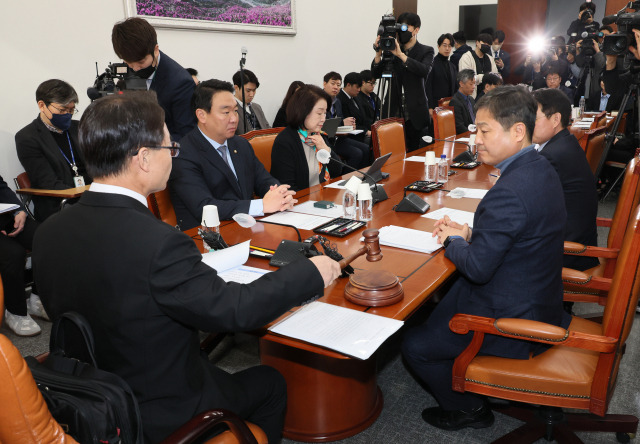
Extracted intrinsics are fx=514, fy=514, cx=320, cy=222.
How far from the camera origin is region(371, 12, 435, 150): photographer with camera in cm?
522

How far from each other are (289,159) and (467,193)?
107cm

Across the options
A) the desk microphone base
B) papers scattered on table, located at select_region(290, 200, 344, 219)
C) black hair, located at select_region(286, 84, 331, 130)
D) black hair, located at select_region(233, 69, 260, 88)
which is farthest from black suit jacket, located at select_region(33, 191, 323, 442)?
black hair, located at select_region(233, 69, 260, 88)

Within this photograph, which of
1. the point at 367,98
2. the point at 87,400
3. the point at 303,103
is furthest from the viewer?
the point at 367,98

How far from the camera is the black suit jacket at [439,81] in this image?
6.42 m

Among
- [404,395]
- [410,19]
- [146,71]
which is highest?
[410,19]

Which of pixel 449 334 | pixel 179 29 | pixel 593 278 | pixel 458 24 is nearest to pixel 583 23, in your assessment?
pixel 458 24

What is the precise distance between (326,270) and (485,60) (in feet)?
23.7

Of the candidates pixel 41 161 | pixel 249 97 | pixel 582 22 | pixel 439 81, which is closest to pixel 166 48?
pixel 249 97

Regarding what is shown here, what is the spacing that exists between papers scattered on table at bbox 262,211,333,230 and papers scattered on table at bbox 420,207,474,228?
466 mm

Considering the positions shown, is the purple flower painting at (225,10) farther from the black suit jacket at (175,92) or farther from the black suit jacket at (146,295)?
the black suit jacket at (146,295)

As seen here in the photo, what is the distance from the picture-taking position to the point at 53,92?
133 inches

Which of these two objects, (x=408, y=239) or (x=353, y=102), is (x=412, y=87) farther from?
(x=408, y=239)

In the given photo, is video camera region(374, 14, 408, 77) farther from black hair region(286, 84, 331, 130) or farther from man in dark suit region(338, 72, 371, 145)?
black hair region(286, 84, 331, 130)

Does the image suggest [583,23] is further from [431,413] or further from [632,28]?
[431,413]
